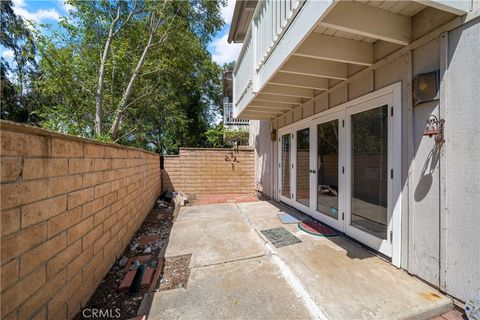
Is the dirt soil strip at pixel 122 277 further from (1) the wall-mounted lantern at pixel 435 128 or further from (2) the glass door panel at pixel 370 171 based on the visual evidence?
(1) the wall-mounted lantern at pixel 435 128

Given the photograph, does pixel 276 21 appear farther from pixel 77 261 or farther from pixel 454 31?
pixel 77 261

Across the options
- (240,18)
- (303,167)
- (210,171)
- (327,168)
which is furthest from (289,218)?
(240,18)

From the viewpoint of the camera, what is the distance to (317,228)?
369cm

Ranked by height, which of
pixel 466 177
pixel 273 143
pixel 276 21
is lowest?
pixel 466 177

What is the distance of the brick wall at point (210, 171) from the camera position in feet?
26.0

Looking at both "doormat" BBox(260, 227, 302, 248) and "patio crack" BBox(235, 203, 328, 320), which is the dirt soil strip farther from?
"doormat" BBox(260, 227, 302, 248)

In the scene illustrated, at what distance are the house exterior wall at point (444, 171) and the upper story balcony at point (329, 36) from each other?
14 cm

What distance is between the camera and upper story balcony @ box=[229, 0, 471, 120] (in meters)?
1.89

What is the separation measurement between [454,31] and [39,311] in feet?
12.7

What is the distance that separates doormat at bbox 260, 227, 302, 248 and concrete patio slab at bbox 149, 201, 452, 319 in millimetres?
114

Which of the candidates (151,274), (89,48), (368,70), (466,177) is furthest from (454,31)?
(89,48)

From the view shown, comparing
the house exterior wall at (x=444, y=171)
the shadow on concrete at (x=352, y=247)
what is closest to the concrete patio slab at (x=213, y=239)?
the shadow on concrete at (x=352, y=247)

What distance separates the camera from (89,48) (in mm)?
8109

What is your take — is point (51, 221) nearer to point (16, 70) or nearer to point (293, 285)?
point (293, 285)
